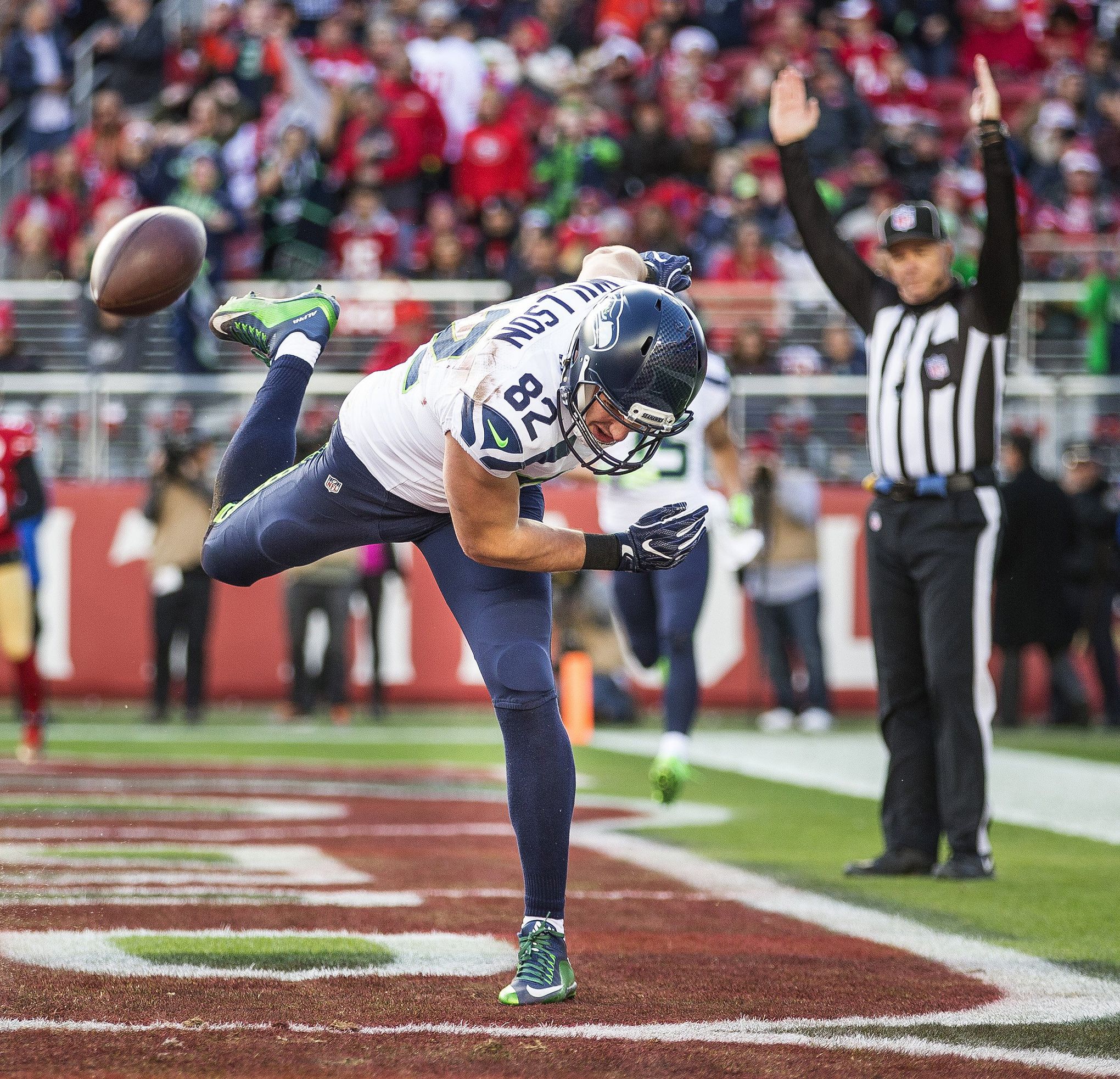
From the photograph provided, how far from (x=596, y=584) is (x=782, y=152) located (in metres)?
6.95

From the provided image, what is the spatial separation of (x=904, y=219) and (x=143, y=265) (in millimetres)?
2258

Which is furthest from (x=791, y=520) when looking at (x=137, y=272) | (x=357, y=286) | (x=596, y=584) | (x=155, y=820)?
(x=137, y=272)

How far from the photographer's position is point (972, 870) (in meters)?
5.38

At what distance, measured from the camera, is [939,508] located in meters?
5.44

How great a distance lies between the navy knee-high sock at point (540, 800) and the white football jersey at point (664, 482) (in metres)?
3.60

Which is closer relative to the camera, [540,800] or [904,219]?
[540,800]

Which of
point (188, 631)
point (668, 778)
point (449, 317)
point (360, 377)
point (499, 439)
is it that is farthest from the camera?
point (449, 317)

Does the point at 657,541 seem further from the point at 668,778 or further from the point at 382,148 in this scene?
the point at 382,148

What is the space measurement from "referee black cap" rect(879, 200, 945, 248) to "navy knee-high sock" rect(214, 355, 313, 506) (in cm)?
193

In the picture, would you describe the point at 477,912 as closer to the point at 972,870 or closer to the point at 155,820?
the point at 972,870

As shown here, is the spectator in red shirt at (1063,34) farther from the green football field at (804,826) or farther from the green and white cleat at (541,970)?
the green and white cleat at (541,970)

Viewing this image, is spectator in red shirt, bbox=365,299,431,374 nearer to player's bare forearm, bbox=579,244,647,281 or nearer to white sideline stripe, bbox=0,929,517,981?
player's bare forearm, bbox=579,244,647,281

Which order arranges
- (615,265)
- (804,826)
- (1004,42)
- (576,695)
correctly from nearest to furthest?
(615,265) → (804,826) → (576,695) → (1004,42)

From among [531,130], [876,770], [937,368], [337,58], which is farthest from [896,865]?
[337,58]
